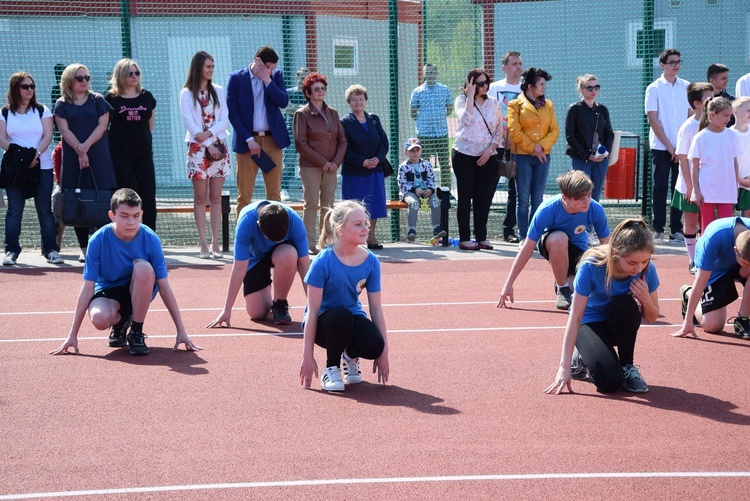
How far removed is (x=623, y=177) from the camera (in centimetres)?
1636

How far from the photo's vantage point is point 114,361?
6.94 meters

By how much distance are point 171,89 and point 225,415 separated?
1135cm

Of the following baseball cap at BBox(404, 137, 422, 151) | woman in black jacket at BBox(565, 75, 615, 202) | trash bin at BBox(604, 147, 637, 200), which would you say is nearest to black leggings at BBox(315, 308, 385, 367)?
woman in black jacket at BBox(565, 75, 615, 202)

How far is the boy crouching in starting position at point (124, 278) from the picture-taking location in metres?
6.92

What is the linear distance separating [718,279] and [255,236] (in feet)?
11.1

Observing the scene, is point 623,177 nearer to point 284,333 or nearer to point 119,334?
point 284,333

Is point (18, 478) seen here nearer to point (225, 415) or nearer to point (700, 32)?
point (225, 415)

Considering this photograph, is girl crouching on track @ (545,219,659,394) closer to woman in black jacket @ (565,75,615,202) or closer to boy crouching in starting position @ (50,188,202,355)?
boy crouching in starting position @ (50,188,202,355)

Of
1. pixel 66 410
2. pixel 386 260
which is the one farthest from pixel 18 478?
pixel 386 260

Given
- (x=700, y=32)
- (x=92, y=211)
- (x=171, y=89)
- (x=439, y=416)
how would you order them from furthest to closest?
(x=171, y=89)
(x=700, y=32)
(x=92, y=211)
(x=439, y=416)

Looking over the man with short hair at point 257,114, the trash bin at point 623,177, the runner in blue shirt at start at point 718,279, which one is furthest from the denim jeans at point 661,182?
the runner in blue shirt at start at point 718,279

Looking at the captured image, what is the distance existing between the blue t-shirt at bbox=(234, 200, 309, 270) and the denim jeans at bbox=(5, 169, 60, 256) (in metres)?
4.10

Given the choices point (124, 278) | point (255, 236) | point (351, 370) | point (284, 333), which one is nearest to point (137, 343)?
point (124, 278)

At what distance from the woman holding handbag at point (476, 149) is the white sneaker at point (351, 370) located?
591 cm
